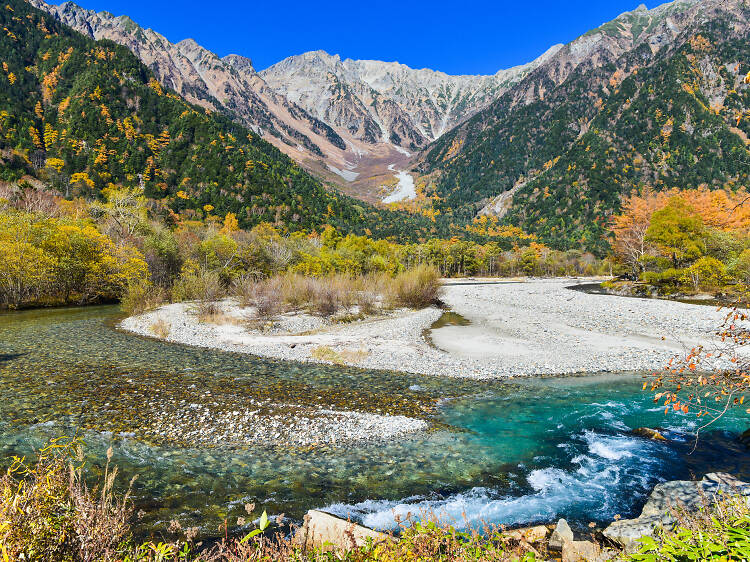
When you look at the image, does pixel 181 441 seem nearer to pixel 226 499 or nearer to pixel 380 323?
pixel 226 499

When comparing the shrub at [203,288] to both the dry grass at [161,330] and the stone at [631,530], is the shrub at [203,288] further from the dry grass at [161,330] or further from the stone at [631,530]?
the stone at [631,530]

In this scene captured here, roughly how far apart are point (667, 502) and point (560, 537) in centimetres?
215

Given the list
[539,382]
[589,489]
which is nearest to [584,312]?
[539,382]

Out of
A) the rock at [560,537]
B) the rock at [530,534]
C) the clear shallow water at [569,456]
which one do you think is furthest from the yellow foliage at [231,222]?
the rock at [560,537]

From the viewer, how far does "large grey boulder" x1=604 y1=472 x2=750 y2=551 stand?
217 inches

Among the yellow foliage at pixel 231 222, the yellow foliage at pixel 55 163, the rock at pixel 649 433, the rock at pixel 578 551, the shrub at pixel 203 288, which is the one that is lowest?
the rock at pixel 649 433

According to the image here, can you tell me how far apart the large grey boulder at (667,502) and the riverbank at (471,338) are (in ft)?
29.9

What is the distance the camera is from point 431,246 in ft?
377

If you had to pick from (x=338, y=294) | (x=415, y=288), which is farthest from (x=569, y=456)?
(x=415, y=288)

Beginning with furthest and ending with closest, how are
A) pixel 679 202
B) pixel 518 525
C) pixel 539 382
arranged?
pixel 679 202 < pixel 539 382 < pixel 518 525

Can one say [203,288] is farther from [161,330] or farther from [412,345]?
[412,345]

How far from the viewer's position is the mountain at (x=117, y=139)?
336 ft

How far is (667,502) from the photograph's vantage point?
638cm

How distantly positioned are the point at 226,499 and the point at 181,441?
3211mm
